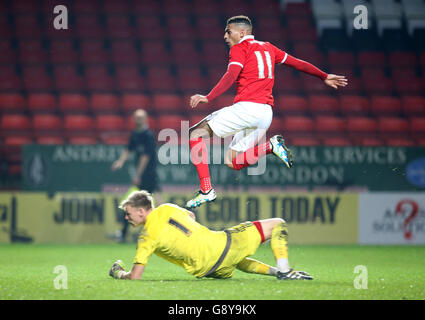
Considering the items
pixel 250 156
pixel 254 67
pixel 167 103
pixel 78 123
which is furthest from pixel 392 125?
pixel 254 67

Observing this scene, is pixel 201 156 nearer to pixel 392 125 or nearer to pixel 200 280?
pixel 200 280

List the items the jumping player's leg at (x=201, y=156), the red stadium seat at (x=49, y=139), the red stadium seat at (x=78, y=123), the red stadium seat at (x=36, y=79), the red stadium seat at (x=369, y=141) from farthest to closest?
the red stadium seat at (x=36, y=79)
the red stadium seat at (x=78, y=123)
the red stadium seat at (x=49, y=139)
the red stadium seat at (x=369, y=141)
the jumping player's leg at (x=201, y=156)

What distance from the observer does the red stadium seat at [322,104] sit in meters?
13.7

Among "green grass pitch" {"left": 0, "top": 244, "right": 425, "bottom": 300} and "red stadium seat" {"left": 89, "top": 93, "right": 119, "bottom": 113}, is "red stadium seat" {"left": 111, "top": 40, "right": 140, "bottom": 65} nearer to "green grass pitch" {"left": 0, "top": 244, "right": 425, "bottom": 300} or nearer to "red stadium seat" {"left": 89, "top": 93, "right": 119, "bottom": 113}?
"red stadium seat" {"left": 89, "top": 93, "right": 119, "bottom": 113}

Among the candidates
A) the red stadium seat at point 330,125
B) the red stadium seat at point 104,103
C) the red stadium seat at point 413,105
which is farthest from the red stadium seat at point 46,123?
the red stadium seat at point 413,105

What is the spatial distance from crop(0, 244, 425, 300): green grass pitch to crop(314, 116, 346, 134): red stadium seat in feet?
13.7

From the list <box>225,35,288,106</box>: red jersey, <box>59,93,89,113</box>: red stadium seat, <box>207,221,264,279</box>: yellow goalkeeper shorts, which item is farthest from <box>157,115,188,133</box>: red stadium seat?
<box>207,221,264,279</box>: yellow goalkeeper shorts

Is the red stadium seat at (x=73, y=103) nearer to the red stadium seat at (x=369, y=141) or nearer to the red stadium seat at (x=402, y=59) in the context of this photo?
the red stadium seat at (x=369, y=141)

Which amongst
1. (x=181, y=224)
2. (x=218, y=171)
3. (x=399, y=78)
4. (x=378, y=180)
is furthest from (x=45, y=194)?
(x=399, y=78)

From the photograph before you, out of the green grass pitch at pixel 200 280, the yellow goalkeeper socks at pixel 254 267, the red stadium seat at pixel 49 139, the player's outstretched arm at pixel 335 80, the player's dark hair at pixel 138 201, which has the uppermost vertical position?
the player's outstretched arm at pixel 335 80

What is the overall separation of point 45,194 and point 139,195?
5.78 m

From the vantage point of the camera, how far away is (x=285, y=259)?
220 inches

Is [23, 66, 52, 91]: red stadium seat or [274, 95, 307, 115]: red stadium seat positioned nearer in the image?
[274, 95, 307, 115]: red stadium seat

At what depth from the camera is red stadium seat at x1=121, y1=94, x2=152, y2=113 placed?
13711 mm
